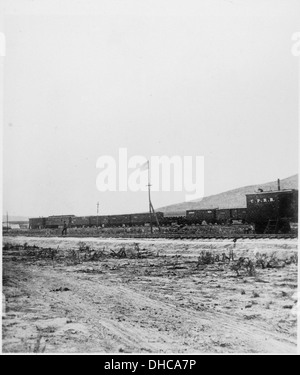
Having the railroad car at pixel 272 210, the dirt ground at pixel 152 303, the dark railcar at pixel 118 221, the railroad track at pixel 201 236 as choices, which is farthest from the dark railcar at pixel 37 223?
the railroad car at pixel 272 210

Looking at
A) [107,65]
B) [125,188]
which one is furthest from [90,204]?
[107,65]

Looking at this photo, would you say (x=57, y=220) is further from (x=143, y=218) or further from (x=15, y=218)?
(x=143, y=218)

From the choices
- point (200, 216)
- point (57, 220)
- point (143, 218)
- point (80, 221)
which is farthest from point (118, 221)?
point (200, 216)

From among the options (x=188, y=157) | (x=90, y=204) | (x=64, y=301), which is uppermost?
(x=188, y=157)

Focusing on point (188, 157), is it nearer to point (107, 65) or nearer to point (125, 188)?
point (125, 188)

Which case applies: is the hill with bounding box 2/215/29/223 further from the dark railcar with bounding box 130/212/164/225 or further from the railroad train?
the dark railcar with bounding box 130/212/164/225

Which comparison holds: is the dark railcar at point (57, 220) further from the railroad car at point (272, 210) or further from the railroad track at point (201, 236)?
the railroad car at point (272, 210)

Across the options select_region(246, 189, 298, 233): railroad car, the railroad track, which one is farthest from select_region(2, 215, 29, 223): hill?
select_region(246, 189, 298, 233): railroad car
